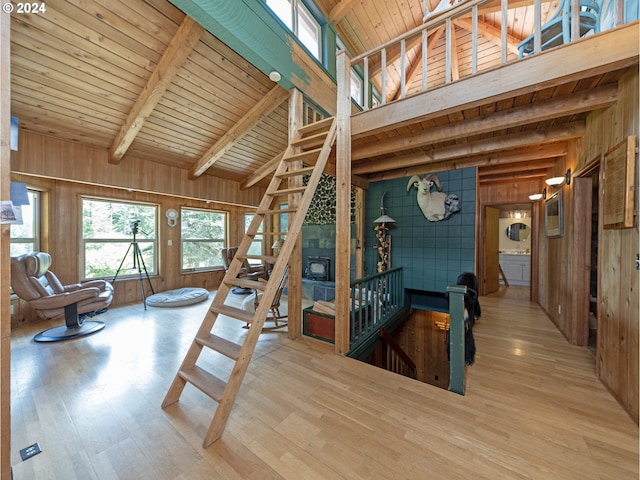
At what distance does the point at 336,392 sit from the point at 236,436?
783 mm

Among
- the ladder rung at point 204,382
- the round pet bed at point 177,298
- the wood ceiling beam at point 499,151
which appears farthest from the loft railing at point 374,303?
the round pet bed at point 177,298

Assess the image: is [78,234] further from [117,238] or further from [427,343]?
[427,343]

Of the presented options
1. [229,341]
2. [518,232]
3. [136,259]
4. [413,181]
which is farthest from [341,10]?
[518,232]

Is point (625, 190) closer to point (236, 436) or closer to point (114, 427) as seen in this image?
point (236, 436)

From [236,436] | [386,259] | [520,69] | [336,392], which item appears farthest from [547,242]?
[236,436]

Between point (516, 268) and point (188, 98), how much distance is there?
26.0ft

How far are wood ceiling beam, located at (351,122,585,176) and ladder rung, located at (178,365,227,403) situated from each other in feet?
11.5

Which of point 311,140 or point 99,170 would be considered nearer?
point 311,140

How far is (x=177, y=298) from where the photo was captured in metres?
4.44

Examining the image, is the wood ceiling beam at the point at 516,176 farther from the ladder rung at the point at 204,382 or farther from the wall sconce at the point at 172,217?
the wall sconce at the point at 172,217

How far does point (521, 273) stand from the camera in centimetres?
615

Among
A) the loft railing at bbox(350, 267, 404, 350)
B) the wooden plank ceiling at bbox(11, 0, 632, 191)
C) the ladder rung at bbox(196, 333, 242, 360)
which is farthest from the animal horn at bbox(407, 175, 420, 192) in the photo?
the ladder rung at bbox(196, 333, 242, 360)

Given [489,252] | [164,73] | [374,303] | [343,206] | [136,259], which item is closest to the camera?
[343,206]

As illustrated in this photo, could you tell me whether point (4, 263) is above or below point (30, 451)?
above
